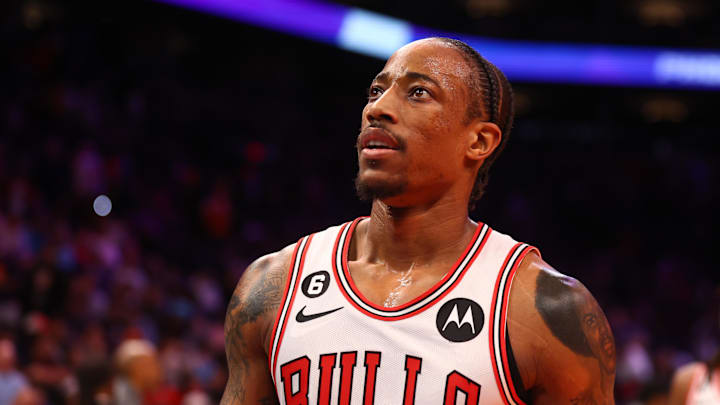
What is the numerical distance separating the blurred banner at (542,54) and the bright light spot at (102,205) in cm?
552

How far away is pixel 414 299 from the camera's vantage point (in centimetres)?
213

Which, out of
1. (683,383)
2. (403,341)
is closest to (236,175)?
(683,383)

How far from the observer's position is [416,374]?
2.03 meters

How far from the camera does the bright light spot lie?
8.84m

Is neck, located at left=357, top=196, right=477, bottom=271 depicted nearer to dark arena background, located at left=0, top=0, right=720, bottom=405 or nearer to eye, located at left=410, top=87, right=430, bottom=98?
eye, located at left=410, top=87, right=430, bottom=98

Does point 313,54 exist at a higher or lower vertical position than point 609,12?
lower

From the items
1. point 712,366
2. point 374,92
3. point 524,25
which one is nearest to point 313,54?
point 524,25

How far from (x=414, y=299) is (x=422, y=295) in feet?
0.07

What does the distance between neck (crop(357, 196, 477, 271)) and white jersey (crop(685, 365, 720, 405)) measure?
2.06m

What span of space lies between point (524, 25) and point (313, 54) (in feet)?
13.2

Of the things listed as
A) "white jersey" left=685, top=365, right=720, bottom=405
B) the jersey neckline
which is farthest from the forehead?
"white jersey" left=685, top=365, right=720, bottom=405

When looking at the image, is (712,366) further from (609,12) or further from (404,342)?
(609,12)

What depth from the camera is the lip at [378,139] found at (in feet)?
7.11

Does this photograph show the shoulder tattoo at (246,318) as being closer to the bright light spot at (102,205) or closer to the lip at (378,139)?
the lip at (378,139)
